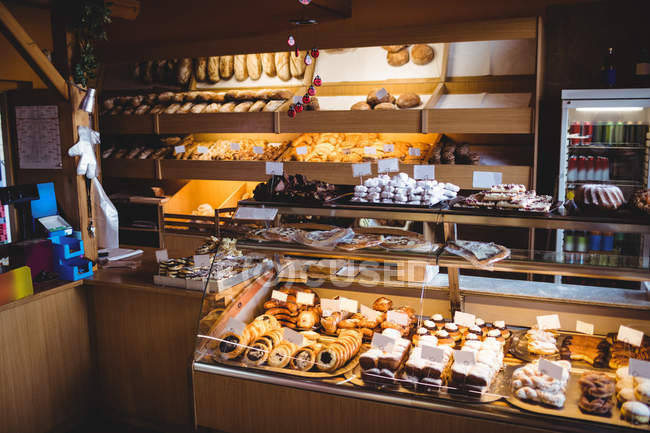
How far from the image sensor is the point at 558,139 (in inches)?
187

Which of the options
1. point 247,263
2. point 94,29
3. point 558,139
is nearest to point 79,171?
point 94,29

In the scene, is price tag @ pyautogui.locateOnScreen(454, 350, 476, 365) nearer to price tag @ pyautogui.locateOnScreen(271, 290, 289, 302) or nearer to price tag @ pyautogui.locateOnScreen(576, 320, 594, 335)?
price tag @ pyautogui.locateOnScreen(576, 320, 594, 335)

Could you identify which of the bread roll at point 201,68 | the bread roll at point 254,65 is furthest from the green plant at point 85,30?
the bread roll at point 201,68

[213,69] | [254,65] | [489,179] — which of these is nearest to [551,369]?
[489,179]

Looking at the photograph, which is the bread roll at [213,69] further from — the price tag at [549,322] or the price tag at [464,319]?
the price tag at [549,322]

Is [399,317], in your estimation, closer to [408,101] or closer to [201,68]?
[408,101]

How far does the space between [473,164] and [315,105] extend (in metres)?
1.65

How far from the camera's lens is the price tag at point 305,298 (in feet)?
9.60

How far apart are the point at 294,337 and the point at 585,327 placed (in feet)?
4.69

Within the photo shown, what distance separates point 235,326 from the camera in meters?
2.73

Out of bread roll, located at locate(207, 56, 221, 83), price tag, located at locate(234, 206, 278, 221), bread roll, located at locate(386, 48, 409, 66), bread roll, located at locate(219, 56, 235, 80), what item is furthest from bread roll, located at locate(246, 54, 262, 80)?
price tag, located at locate(234, 206, 278, 221)

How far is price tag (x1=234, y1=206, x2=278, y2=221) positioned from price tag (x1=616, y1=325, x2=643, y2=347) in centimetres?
175

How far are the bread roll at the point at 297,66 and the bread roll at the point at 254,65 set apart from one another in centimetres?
44

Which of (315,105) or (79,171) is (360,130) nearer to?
→ (315,105)
